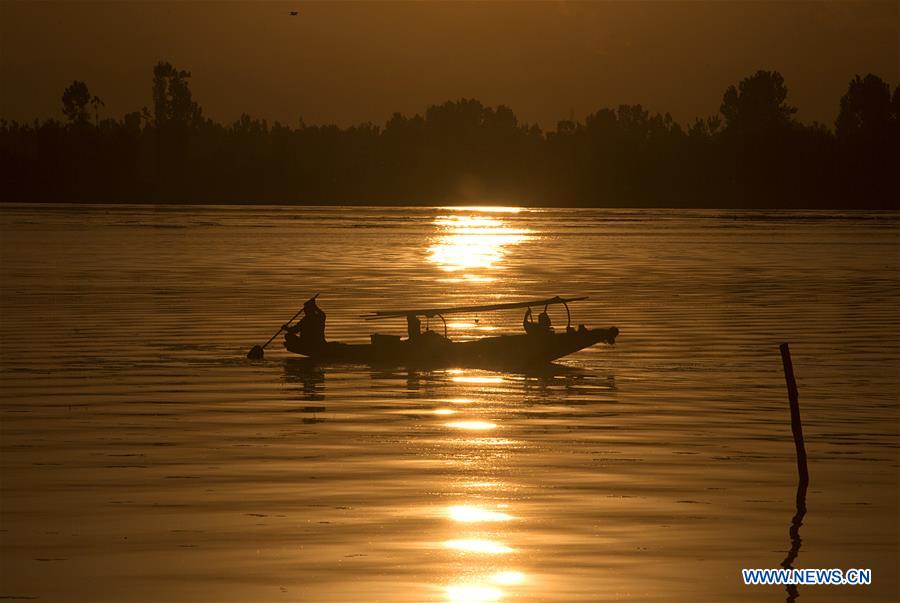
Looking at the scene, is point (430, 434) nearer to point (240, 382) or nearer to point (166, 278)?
point (240, 382)

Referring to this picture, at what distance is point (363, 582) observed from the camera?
48.7 ft

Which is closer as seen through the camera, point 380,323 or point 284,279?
point 380,323

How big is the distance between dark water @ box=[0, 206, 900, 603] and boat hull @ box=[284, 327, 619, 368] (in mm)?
524

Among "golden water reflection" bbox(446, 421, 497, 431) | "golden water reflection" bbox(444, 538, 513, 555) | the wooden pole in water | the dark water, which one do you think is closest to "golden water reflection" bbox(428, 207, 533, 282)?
the dark water

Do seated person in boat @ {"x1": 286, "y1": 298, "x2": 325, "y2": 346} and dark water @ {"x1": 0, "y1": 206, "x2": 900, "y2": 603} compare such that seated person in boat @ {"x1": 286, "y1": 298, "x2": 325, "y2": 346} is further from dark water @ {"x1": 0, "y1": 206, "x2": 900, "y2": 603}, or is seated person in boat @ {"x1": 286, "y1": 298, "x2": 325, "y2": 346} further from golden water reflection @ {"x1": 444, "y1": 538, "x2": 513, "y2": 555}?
golden water reflection @ {"x1": 444, "y1": 538, "x2": 513, "y2": 555}

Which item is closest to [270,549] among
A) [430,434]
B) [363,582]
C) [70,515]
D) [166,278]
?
[363,582]

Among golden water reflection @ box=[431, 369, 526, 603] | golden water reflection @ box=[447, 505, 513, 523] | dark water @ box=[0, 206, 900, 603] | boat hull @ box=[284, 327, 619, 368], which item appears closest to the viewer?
golden water reflection @ box=[431, 369, 526, 603]

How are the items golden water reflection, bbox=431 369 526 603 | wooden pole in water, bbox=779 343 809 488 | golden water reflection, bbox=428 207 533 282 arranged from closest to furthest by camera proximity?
golden water reflection, bbox=431 369 526 603 < wooden pole in water, bbox=779 343 809 488 < golden water reflection, bbox=428 207 533 282

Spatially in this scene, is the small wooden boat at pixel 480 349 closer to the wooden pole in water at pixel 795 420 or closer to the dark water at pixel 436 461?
the dark water at pixel 436 461

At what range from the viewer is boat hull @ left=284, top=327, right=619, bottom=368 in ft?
109

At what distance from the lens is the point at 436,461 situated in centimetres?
2144

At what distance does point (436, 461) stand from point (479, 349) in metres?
12.1

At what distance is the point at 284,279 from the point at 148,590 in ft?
172

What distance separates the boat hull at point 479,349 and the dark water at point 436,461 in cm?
52
